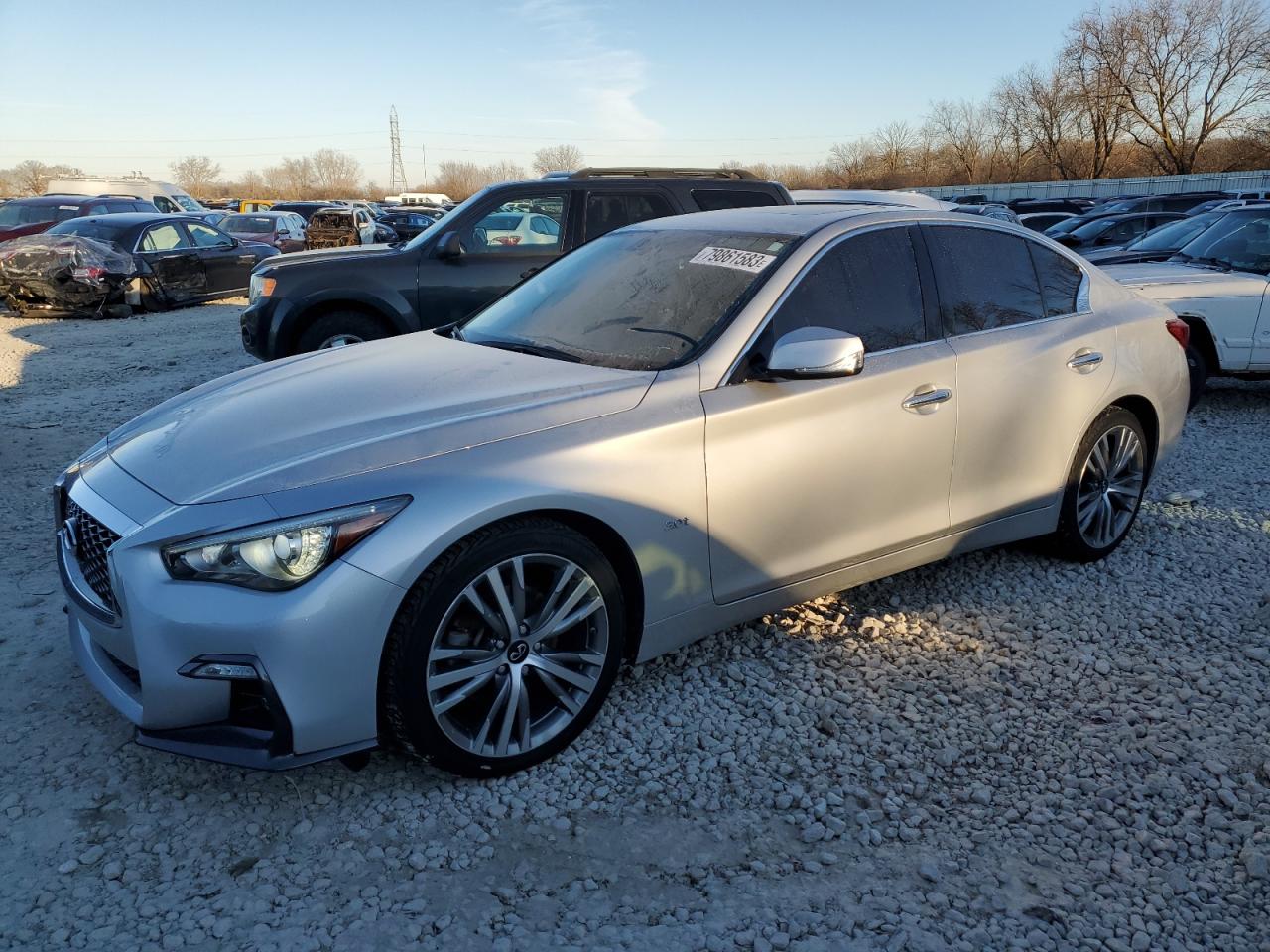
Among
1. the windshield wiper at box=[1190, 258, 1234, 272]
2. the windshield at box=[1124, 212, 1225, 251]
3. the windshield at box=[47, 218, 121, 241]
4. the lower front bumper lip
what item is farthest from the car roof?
the windshield at box=[47, 218, 121, 241]

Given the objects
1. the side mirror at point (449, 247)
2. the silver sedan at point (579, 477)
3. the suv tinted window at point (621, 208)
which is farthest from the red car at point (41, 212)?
the silver sedan at point (579, 477)

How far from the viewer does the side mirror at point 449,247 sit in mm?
7691

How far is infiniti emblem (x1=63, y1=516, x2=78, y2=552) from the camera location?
9.63ft

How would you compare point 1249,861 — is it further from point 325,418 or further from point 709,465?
point 325,418

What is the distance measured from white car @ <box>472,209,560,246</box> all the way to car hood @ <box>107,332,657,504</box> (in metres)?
4.39

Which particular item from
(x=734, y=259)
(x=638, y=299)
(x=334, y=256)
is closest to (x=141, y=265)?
(x=334, y=256)

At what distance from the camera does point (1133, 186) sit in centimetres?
4644

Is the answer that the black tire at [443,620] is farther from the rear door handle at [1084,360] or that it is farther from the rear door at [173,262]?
the rear door at [173,262]

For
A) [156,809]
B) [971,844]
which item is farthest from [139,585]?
[971,844]

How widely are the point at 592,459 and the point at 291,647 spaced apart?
988mm

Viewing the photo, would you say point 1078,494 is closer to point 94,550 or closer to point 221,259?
point 94,550

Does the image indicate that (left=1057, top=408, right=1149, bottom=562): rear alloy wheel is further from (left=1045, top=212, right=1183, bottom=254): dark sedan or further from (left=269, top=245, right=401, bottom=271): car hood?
(left=1045, top=212, right=1183, bottom=254): dark sedan

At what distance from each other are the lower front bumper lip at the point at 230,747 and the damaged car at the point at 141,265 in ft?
37.5

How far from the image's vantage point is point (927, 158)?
7488 cm
